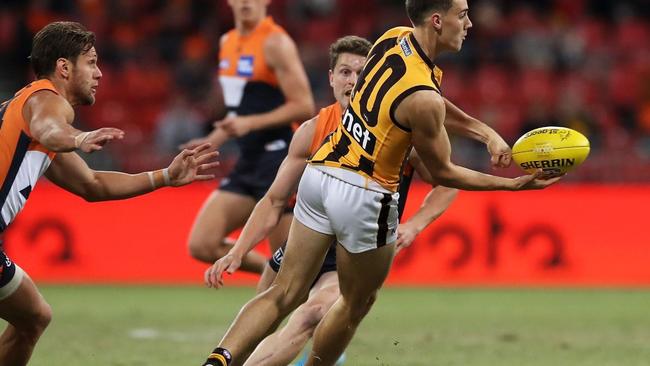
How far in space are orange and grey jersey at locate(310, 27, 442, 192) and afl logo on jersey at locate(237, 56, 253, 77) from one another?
3253 mm

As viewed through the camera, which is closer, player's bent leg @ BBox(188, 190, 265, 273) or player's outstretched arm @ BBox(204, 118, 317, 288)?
player's outstretched arm @ BBox(204, 118, 317, 288)

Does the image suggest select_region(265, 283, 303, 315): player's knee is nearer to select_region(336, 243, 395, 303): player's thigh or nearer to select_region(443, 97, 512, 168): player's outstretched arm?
select_region(336, 243, 395, 303): player's thigh

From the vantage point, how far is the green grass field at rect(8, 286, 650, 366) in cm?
846

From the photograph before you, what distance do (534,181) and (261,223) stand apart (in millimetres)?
1547

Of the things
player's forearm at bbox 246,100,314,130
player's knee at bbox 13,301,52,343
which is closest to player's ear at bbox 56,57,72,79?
player's knee at bbox 13,301,52,343

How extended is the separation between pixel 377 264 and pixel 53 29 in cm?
216

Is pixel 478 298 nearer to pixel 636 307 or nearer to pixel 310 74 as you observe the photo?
pixel 636 307

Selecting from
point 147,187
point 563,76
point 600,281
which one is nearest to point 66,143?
point 147,187

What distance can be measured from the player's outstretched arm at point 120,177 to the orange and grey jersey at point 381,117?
0.77 meters

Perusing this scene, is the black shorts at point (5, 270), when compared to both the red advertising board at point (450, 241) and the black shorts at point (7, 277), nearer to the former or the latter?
the black shorts at point (7, 277)

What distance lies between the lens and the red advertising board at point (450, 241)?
1380 centimetres

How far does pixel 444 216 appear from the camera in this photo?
45.4ft

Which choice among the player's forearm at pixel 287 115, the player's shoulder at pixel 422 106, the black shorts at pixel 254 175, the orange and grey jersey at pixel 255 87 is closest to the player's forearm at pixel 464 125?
the player's shoulder at pixel 422 106

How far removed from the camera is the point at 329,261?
24.0 ft
